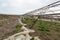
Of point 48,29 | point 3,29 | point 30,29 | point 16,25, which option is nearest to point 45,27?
point 48,29

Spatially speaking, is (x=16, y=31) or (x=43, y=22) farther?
(x=43, y=22)

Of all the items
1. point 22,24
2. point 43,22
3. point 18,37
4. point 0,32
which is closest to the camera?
point 18,37

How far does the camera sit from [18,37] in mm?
7965

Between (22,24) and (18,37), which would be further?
(22,24)

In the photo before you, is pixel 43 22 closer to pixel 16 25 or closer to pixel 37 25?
pixel 37 25

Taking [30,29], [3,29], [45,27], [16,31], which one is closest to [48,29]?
[45,27]

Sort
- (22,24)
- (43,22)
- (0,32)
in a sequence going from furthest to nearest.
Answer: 1. (43,22)
2. (22,24)
3. (0,32)

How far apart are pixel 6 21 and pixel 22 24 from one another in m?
1.01

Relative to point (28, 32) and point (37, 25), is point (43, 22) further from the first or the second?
point (28, 32)

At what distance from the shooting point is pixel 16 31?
8391 mm

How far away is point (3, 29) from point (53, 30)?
235 centimetres

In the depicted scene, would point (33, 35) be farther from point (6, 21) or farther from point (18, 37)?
point (6, 21)

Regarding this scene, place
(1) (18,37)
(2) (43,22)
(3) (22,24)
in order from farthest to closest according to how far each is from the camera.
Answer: (2) (43,22) → (3) (22,24) → (1) (18,37)

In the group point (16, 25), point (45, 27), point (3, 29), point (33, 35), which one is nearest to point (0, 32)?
point (3, 29)
